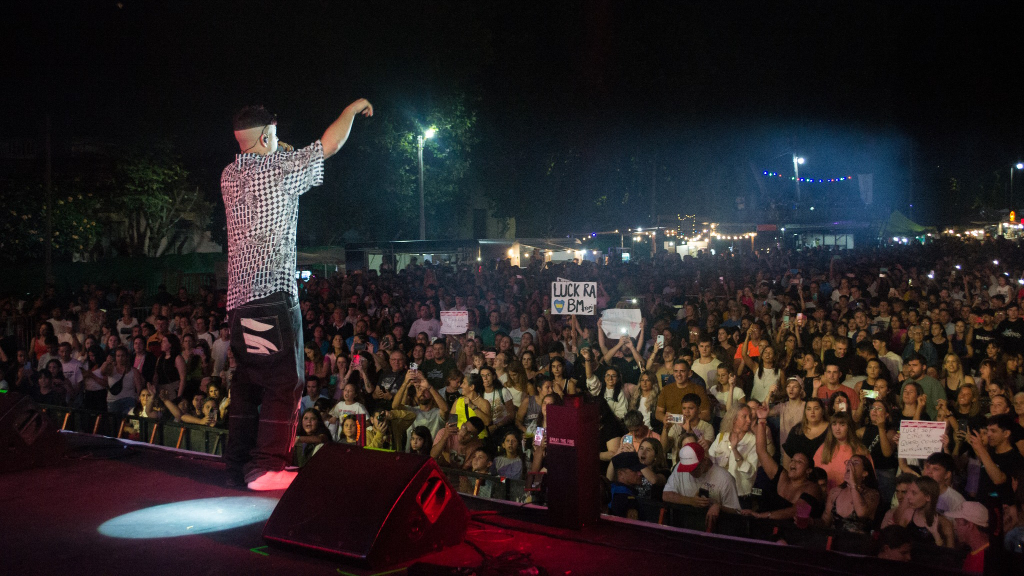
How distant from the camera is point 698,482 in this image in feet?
16.9

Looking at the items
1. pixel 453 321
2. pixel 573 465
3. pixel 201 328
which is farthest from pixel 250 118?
pixel 201 328

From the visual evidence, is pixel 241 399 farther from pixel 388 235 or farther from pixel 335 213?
pixel 388 235

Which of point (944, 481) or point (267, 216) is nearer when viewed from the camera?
point (267, 216)

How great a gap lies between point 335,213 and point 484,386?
21169mm

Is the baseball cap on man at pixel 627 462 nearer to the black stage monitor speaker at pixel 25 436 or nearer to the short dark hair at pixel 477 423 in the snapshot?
the short dark hair at pixel 477 423

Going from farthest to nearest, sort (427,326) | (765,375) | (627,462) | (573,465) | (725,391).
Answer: (427,326), (765,375), (725,391), (627,462), (573,465)

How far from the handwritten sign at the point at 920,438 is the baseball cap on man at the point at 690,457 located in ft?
4.22

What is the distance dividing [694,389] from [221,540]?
457cm

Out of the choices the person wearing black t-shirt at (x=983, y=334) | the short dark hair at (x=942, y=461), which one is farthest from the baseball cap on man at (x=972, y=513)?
the person wearing black t-shirt at (x=983, y=334)

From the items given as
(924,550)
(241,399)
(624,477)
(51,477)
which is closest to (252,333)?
(241,399)

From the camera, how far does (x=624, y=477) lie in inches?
219

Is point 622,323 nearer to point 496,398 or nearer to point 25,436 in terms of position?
point 496,398

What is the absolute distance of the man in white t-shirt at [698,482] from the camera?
5055 millimetres

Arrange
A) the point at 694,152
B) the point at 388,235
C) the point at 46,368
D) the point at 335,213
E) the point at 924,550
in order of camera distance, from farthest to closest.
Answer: the point at 694,152 < the point at 388,235 < the point at 335,213 < the point at 46,368 < the point at 924,550
